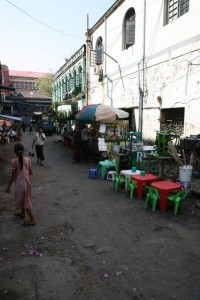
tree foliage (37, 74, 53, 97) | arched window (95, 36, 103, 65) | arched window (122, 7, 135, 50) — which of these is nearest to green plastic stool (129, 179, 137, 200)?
arched window (122, 7, 135, 50)

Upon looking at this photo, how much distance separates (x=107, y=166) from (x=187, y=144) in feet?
8.98

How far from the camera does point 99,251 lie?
4.07 metres

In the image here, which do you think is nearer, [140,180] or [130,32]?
[140,180]

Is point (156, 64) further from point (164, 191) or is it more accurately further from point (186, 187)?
point (164, 191)

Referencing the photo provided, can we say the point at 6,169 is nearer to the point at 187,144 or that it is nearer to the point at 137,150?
the point at 137,150

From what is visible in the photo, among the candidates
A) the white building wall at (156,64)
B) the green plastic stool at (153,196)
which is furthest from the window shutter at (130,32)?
the green plastic stool at (153,196)

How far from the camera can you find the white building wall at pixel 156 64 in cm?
894

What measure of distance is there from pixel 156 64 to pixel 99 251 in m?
9.26

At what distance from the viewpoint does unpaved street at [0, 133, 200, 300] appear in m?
3.20

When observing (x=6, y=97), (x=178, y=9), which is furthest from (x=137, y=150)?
(x=6, y=97)

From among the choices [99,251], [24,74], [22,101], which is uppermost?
[24,74]

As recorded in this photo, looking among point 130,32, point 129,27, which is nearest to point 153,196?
point 130,32

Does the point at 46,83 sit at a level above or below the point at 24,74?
below

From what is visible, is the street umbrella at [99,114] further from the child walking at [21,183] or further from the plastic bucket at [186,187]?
the child walking at [21,183]
